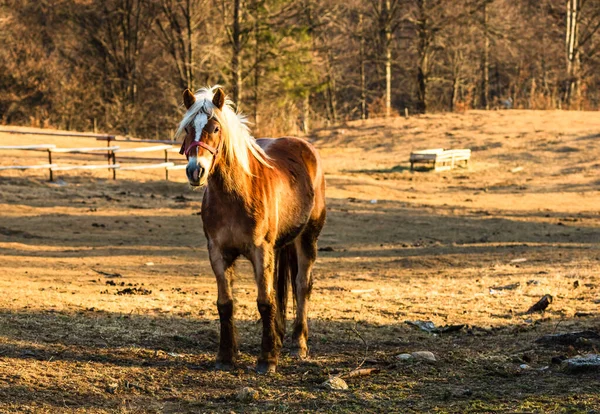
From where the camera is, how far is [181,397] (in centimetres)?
631

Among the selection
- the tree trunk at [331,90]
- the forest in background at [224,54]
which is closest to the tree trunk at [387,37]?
the forest in background at [224,54]

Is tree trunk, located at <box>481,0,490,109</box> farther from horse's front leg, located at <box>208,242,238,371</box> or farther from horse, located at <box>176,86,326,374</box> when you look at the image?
horse's front leg, located at <box>208,242,238,371</box>

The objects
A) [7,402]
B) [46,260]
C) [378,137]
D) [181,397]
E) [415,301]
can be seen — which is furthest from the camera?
[378,137]

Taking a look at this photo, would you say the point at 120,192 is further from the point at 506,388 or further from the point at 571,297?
the point at 506,388

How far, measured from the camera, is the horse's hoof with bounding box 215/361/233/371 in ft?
23.3

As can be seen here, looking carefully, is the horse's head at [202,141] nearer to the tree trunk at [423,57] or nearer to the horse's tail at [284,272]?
the horse's tail at [284,272]

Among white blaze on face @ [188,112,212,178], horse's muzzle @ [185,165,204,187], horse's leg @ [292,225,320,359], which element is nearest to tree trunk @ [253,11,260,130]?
horse's leg @ [292,225,320,359]

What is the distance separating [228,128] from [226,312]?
4.95ft

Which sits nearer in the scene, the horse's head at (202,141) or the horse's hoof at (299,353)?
the horse's head at (202,141)

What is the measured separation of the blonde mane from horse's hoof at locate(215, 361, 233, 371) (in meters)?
1.56

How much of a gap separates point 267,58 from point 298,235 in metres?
33.4

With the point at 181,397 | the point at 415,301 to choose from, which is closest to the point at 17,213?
the point at 415,301

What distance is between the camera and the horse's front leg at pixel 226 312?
701 centimetres

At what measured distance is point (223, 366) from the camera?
281 inches
